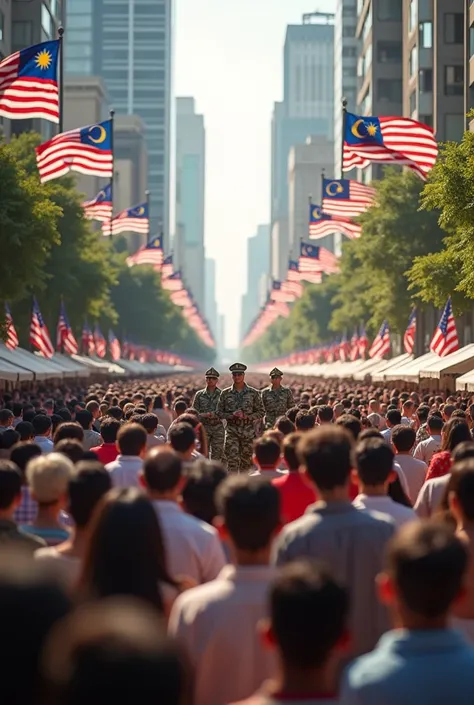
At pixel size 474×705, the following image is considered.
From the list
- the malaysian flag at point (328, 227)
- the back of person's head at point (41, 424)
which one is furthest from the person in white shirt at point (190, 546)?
the malaysian flag at point (328, 227)

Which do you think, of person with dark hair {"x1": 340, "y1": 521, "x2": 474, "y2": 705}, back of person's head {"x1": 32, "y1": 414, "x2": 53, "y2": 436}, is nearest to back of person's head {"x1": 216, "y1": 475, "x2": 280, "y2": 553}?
person with dark hair {"x1": 340, "y1": 521, "x2": 474, "y2": 705}

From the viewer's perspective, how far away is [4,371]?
124 ft

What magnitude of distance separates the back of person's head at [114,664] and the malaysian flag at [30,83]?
26.5 meters

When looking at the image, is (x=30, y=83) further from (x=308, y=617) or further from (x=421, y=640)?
(x=308, y=617)

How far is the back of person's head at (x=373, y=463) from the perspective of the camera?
7.50 metres

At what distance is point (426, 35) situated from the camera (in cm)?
7962

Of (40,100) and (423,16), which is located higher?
(423,16)

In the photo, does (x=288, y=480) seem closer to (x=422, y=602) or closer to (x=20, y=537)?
(x=20, y=537)

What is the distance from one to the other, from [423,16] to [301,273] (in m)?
19.4

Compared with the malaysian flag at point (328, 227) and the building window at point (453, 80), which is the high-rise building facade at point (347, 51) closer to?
the building window at point (453, 80)

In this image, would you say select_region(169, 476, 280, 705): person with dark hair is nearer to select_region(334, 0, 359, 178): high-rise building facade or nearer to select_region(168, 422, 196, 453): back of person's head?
select_region(168, 422, 196, 453): back of person's head

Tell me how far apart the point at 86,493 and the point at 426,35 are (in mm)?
76532

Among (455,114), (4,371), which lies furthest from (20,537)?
(455,114)

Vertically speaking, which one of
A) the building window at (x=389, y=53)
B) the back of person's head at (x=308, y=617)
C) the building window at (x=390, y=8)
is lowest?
the back of person's head at (x=308, y=617)
